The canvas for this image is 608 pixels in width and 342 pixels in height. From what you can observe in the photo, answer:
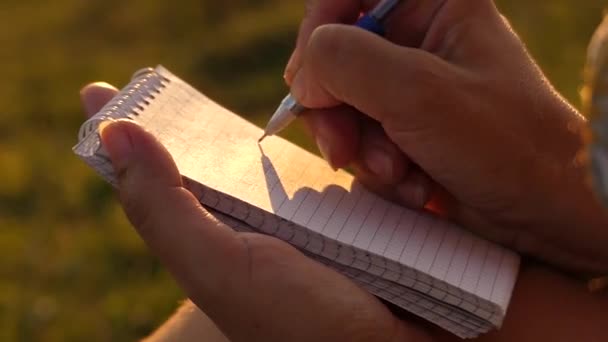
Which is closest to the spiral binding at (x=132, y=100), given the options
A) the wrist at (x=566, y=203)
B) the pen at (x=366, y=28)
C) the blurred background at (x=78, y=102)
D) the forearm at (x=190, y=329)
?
the pen at (x=366, y=28)

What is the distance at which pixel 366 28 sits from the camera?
0.92m

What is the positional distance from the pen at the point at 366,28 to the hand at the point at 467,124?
0.02m

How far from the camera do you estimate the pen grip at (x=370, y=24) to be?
923mm

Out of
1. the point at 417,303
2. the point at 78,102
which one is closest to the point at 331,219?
the point at 417,303

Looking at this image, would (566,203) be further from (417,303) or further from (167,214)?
(167,214)

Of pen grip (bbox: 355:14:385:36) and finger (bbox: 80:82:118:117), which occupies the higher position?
pen grip (bbox: 355:14:385:36)

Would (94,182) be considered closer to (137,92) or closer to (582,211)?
(137,92)

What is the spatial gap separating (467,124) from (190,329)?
36 cm

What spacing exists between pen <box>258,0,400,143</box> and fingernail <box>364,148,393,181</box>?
3.4 inches

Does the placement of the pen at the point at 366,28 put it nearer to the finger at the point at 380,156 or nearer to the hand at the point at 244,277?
the finger at the point at 380,156

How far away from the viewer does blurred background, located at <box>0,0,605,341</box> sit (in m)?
1.61

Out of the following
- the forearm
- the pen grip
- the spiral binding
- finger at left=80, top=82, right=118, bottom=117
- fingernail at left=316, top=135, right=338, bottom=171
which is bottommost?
the forearm

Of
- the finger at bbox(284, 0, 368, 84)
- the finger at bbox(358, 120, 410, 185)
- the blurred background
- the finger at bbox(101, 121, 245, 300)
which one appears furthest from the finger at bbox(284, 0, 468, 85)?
the blurred background

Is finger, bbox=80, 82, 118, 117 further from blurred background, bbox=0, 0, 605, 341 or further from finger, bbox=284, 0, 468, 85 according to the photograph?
blurred background, bbox=0, 0, 605, 341
